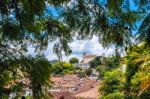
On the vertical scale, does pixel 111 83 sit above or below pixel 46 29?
below

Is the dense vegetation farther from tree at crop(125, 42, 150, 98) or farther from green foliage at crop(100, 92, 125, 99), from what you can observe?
green foliage at crop(100, 92, 125, 99)

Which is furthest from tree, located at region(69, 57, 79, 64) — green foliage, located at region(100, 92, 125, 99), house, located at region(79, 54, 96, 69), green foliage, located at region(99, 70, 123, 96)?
green foliage, located at region(100, 92, 125, 99)

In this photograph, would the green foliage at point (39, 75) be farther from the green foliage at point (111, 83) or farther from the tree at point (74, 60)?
the tree at point (74, 60)

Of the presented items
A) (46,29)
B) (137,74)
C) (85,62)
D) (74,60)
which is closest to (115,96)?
(137,74)

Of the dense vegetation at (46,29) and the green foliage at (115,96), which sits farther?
the green foliage at (115,96)

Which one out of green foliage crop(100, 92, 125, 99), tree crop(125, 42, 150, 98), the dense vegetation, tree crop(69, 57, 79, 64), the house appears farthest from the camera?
the house

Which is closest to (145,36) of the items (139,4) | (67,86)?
(139,4)

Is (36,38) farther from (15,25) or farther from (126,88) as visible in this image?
(126,88)

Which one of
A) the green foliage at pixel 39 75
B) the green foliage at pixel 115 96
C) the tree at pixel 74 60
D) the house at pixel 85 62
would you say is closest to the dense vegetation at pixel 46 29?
the green foliage at pixel 39 75

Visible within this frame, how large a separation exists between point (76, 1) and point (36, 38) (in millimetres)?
886

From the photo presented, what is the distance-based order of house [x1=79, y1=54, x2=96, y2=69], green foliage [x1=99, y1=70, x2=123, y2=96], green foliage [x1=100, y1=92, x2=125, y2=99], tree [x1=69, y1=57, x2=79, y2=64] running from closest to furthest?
green foliage [x1=100, y1=92, x2=125, y2=99] → green foliage [x1=99, y1=70, x2=123, y2=96] → tree [x1=69, y1=57, x2=79, y2=64] → house [x1=79, y1=54, x2=96, y2=69]

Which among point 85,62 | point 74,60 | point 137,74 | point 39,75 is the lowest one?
point 137,74

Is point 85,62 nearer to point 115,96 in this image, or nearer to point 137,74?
point 115,96

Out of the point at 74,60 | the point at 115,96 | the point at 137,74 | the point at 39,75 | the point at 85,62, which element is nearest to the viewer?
the point at 39,75
